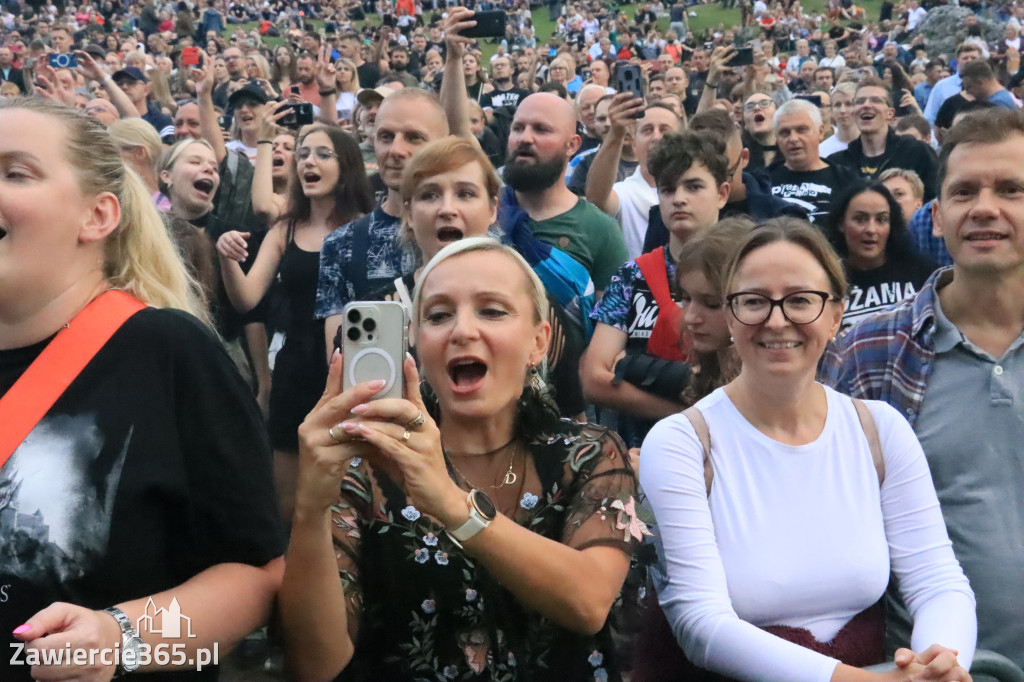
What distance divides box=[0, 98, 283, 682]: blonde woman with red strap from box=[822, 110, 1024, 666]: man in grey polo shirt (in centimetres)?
141

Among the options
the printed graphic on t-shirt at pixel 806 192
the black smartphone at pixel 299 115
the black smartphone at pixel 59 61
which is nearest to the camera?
the printed graphic on t-shirt at pixel 806 192

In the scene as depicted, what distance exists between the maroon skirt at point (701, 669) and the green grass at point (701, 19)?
103ft

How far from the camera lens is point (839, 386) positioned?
108 inches

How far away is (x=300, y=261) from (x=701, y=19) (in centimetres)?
3376

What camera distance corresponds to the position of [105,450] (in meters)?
1.71

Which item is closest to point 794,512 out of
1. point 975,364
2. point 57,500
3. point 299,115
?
point 975,364

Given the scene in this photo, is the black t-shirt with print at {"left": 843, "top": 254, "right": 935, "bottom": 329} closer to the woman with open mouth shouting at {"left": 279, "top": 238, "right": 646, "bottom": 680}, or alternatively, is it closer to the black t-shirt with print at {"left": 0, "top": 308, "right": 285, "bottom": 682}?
the woman with open mouth shouting at {"left": 279, "top": 238, "right": 646, "bottom": 680}

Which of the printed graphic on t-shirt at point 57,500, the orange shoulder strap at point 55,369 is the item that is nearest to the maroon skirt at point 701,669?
the printed graphic on t-shirt at point 57,500

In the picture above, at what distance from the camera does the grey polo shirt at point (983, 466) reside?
2359 mm

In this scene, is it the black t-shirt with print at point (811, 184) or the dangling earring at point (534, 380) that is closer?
the dangling earring at point (534, 380)

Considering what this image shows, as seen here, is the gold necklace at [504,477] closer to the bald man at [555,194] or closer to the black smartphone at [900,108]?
the bald man at [555,194]

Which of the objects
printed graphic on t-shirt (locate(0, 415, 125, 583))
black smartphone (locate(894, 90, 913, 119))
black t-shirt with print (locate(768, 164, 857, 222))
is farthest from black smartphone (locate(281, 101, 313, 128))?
black smartphone (locate(894, 90, 913, 119))

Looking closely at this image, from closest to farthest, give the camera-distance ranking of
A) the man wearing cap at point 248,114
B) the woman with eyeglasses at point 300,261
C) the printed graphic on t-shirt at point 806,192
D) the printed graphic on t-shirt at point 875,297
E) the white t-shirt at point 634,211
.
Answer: the printed graphic on t-shirt at point 875,297 → the woman with eyeglasses at point 300,261 → the white t-shirt at point 634,211 → the printed graphic on t-shirt at point 806,192 → the man wearing cap at point 248,114

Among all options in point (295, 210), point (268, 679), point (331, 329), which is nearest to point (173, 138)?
point (295, 210)
